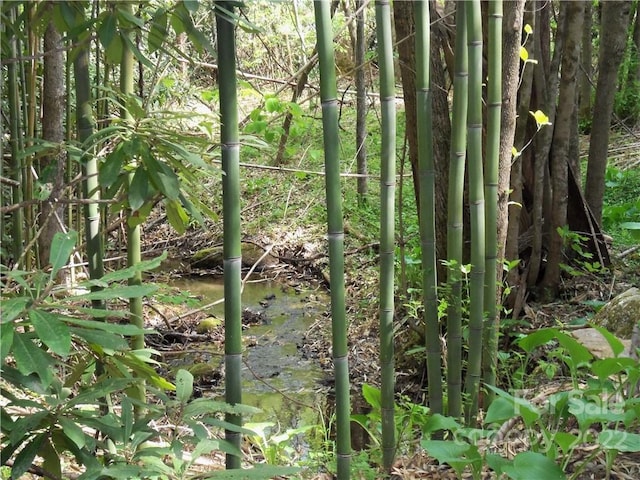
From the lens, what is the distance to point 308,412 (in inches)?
139

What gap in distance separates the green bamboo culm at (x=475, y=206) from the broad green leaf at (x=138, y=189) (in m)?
1.06

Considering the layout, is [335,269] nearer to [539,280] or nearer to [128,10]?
[128,10]

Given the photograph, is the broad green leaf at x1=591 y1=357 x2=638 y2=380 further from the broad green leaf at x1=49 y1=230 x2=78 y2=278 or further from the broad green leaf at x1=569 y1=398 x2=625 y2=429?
the broad green leaf at x1=49 y1=230 x2=78 y2=278

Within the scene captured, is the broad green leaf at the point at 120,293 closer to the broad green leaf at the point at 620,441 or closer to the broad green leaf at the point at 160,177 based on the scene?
the broad green leaf at the point at 160,177

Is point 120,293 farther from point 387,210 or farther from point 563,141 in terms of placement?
point 563,141

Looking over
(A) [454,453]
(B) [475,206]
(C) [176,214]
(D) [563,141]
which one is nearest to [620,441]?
(A) [454,453]

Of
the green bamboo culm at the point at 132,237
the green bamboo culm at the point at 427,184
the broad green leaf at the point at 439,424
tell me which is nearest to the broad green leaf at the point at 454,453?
the broad green leaf at the point at 439,424

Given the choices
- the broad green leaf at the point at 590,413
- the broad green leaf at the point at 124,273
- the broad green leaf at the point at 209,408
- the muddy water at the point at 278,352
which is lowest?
the muddy water at the point at 278,352

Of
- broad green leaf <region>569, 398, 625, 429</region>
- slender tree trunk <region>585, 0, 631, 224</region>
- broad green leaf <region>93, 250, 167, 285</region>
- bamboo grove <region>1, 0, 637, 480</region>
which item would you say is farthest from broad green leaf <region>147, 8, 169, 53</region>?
slender tree trunk <region>585, 0, 631, 224</region>

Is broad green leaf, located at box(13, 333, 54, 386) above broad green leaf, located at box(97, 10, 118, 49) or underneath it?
underneath

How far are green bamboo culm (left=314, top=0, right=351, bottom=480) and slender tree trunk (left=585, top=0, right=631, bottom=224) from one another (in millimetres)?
2813

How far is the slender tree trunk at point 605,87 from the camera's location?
13.2 ft

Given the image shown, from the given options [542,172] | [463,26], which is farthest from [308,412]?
[463,26]

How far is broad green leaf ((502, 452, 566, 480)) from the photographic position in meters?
1.55
